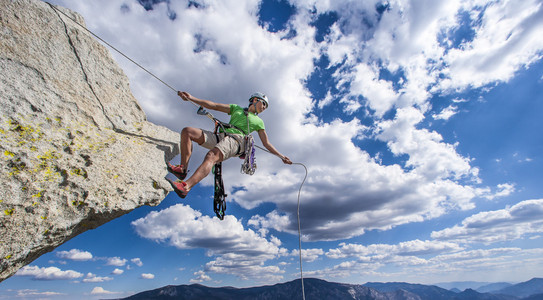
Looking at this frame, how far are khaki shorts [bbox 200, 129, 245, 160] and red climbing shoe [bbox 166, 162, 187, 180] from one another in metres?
0.80

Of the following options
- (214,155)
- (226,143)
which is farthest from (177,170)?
(226,143)

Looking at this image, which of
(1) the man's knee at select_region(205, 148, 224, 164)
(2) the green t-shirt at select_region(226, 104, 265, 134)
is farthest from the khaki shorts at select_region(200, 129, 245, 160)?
(2) the green t-shirt at select_region(226, 104, 265, 134)

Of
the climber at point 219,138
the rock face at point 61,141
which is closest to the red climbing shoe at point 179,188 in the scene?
the climber at point 219,138

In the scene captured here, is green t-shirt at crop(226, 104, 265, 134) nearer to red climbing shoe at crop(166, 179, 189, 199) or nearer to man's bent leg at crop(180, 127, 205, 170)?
man's bent leg at crop(180, 127, 205, 170)

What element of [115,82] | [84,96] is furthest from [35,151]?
[115,82]

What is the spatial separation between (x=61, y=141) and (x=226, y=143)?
2.75m

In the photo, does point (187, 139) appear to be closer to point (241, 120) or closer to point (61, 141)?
point (241, 120)

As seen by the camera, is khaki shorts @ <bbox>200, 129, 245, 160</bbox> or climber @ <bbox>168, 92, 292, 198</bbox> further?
khaki shorts @ <bbox>200, 129, 245, 160</bbox>

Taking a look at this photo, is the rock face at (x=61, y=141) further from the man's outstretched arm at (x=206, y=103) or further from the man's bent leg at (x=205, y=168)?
the man's outstretched arm at (x=206, y=103)

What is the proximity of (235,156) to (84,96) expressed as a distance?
318 cm

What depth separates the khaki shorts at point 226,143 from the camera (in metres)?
5.36

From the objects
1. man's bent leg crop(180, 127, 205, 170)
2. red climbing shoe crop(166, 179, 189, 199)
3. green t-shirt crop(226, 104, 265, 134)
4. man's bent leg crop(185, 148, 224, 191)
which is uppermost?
green t-shirt crop(226, 104, 265, 134)

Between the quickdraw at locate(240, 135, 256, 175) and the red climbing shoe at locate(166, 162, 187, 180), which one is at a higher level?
the quickdraw at locate(240, 135, 256, 175)

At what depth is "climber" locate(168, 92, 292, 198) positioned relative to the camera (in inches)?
186
